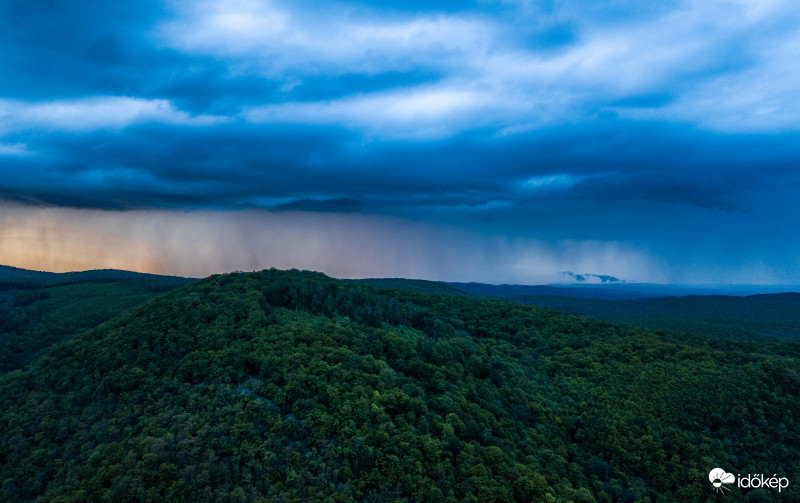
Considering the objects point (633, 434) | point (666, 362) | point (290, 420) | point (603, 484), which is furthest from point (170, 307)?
point (666, 362)

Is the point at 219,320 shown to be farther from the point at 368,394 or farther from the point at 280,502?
the point at 280,502

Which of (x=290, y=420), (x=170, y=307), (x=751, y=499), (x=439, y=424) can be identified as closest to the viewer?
(x=290, y=420)

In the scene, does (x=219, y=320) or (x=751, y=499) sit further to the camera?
(x=219, y=320)

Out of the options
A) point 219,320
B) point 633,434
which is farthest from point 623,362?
point 219,320

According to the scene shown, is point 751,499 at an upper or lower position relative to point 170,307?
lower

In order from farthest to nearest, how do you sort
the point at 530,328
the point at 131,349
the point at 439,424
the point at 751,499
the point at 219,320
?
the point at 530,328 < the point at 219,320 < the point at 131,349 < the point at 751,499 < the point at 439,424

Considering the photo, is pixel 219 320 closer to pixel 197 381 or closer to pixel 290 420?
pixel 197 381

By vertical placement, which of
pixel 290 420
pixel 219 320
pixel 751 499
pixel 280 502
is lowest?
pixel 751 499
